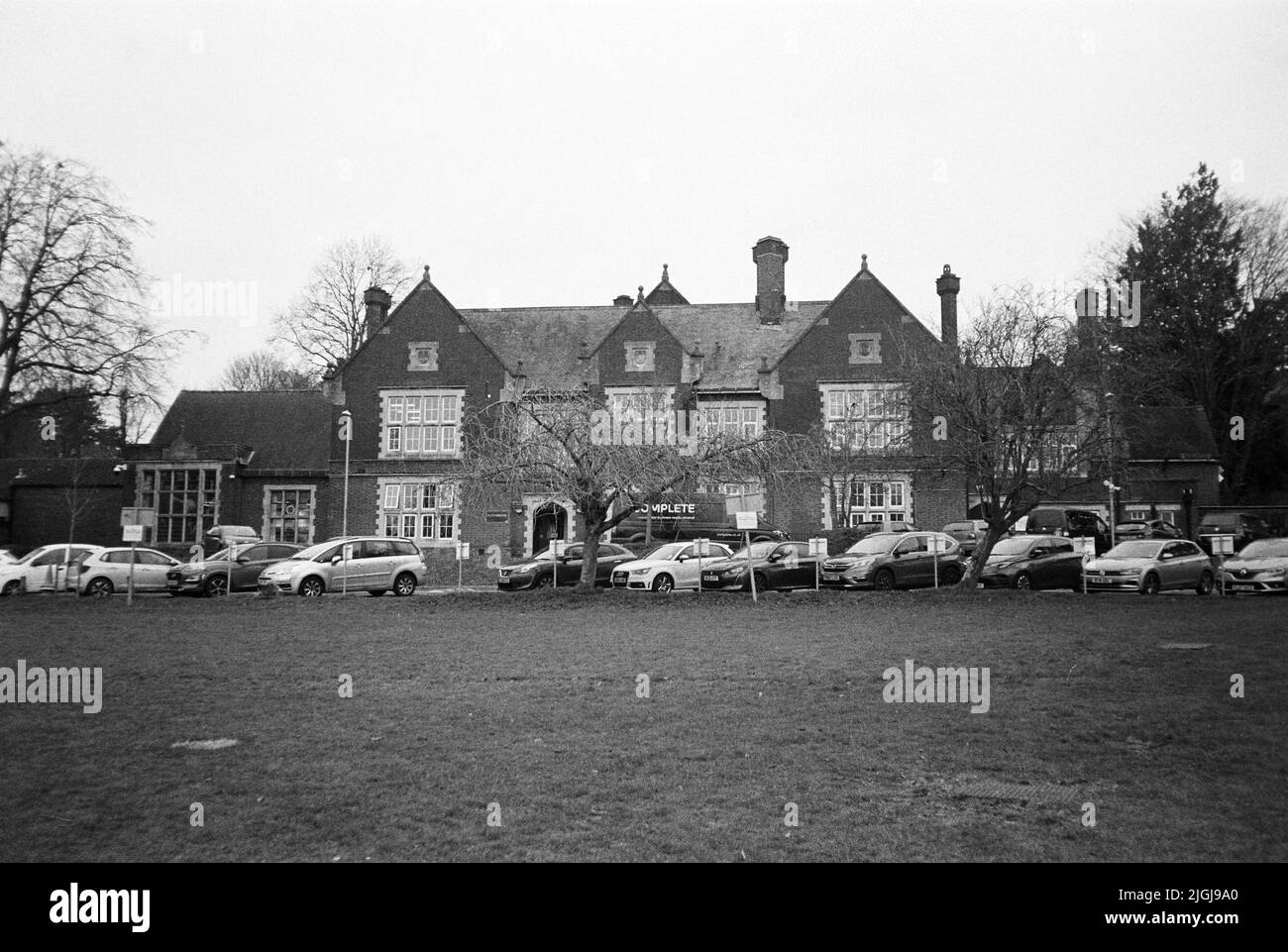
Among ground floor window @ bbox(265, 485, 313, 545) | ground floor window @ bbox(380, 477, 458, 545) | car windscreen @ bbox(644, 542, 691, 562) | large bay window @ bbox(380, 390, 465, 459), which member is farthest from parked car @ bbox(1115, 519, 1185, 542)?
ground floor window @ bbox(265, 485, 313, 545)

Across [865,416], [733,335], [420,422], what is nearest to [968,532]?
[865,416]

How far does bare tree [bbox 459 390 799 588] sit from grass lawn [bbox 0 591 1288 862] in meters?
7.65

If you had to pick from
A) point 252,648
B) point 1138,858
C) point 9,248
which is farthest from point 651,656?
point 9,248

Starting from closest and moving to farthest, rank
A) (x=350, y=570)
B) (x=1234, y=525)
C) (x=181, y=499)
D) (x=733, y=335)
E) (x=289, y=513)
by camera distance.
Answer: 1. (x=350, y=570)
2. (x=1234, y=525)
3. (x=181, y=499)
4. (x=289, y=513)
5. (x=733, y=335)

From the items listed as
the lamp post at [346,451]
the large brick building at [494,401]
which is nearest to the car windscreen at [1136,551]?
the large brick building at [494,401]

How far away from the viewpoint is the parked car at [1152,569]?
2428cm

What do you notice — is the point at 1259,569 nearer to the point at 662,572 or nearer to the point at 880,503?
the point at 662,572

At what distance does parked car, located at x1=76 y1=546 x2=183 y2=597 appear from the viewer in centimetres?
2727

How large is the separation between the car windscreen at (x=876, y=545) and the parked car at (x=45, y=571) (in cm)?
2252

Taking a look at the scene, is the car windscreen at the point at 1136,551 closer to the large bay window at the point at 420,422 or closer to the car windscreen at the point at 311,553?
the car windscreen at the point at 311,553

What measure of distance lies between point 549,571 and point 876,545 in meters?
9.41

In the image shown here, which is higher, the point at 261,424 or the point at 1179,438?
the point at 261,424

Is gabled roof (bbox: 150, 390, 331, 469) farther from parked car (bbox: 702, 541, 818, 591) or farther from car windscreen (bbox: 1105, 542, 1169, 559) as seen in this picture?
car windscreen (bbox: 1105, 542, 1169, 559)

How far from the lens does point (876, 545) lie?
87.1 ft
